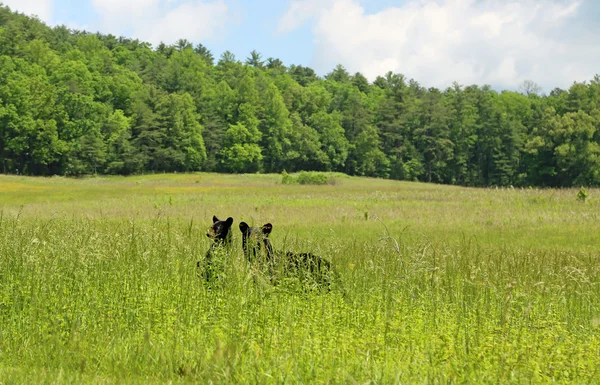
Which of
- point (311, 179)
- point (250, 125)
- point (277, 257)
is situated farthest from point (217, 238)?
point (250, 125)

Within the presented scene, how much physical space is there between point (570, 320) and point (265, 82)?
392 ft

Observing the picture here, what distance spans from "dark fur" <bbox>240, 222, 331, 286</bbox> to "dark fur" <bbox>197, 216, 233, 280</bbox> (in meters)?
0.26

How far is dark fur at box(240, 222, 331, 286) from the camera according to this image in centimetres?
838

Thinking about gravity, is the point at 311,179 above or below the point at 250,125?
below

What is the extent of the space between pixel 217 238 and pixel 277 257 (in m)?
0.94

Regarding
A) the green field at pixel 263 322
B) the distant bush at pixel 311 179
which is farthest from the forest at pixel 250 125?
the green field at pixel 263 322

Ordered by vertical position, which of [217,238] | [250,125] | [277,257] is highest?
[250,125]

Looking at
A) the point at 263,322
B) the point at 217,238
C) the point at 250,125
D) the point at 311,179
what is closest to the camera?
the point at 263,322

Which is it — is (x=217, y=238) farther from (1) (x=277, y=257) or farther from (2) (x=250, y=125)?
(2) (x=250, y=125)

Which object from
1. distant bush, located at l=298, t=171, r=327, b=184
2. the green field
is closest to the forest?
distant bush, located at l=298, t=171, r=327, b=184

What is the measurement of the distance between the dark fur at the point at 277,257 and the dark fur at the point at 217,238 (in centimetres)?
26

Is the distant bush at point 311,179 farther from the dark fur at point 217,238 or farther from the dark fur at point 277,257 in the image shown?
the dark fur at point 277,257

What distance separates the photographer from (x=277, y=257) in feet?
28.1

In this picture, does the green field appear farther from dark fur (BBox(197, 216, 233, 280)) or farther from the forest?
the forest
